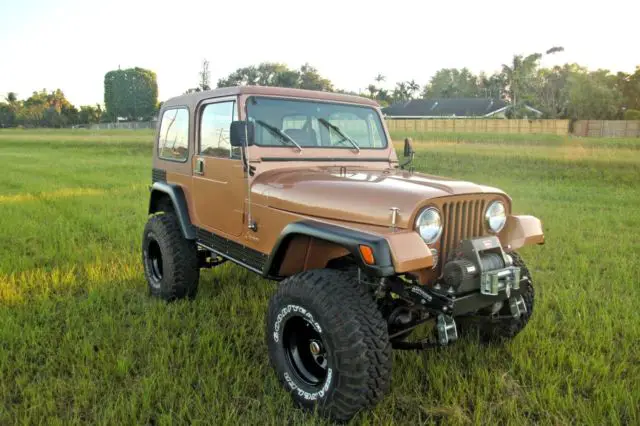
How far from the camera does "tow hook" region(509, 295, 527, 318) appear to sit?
328 cm

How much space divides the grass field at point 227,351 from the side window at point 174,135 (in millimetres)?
1372

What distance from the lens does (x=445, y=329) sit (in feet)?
9.50

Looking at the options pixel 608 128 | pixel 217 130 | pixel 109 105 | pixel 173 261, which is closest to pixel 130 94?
pixel 109 105

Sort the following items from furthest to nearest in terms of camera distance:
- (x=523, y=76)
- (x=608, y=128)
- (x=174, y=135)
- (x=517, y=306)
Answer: (x=523, y=76) → (x=608, y=128) → (x=174, y=135) → (x=517, y=306)

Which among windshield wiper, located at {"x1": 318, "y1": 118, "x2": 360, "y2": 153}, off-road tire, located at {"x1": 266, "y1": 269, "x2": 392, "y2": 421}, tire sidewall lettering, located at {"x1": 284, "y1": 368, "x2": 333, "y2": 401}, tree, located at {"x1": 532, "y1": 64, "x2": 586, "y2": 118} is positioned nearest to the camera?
off-road tire, located at {"x1": 266, "y1": 269, "x2": 392, "y2": 421}

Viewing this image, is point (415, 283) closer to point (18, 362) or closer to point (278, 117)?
point (278, 117)

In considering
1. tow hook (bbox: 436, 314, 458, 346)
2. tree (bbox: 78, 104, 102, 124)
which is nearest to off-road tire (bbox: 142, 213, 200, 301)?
tow hook (bbox: 436, 314, 458, 346)

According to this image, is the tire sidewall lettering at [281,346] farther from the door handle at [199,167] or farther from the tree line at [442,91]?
the tree line at [442,91]

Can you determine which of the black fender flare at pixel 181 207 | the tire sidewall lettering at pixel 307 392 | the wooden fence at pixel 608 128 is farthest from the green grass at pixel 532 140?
the tire sidewall lettering at pixel 307 392

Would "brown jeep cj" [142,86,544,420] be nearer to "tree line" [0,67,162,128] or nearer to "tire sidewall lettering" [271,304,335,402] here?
"tire sidewall lettering" [271,304,335,402]

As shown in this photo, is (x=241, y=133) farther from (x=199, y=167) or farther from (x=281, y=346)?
(x=281, y=346)

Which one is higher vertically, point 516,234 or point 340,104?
point 340,104

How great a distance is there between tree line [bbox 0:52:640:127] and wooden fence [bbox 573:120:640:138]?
6.44 meters

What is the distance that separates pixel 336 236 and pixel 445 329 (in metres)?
0.84
